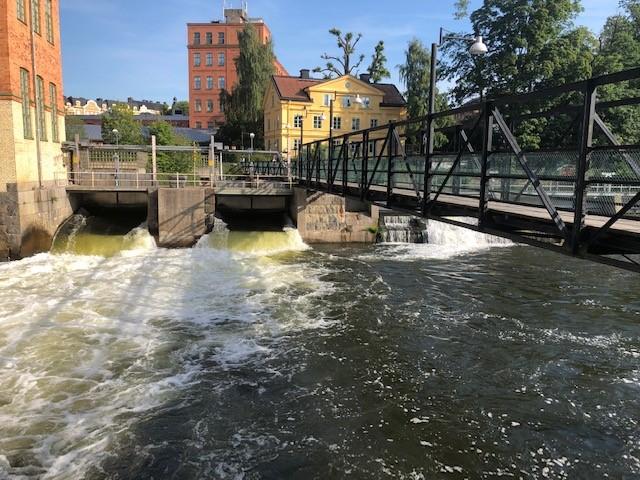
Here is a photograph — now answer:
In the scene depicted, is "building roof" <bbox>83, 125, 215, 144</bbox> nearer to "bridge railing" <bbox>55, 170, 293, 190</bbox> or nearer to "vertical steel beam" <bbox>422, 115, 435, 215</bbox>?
"bridge railing" <bbox>55, 170, 293, 190</bbox>

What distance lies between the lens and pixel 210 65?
85.6 metres

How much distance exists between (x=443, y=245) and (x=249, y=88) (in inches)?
1717

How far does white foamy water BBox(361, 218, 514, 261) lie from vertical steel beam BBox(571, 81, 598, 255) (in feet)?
51.2

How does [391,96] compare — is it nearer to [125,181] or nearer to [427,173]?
[125,181]

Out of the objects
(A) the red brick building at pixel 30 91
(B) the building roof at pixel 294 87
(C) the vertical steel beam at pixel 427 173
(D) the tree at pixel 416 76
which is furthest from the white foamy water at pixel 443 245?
(B) the building roof at pixel 294 87

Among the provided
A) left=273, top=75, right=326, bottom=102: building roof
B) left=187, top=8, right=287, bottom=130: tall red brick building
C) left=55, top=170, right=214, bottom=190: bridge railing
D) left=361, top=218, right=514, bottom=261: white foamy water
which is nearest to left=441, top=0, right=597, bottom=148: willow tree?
left=361, top=218, right=514, bottom=261: white foamy water

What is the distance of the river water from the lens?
274 inches

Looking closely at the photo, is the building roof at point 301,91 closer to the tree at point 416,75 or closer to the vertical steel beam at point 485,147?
the tree at point 416,75

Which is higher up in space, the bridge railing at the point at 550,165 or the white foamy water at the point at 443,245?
the bridge railing at the point at 550,165

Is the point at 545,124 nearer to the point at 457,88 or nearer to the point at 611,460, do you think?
the point at 457,88

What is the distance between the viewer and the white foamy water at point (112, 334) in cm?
745

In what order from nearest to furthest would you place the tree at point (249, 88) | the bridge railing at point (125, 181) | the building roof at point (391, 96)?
the bridge railing at point (125, 181)
the building roof at point (391, 96)
the tree at point (249, 88)

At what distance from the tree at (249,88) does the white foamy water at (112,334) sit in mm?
44193

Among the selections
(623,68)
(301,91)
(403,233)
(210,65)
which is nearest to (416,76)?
(301,91)
